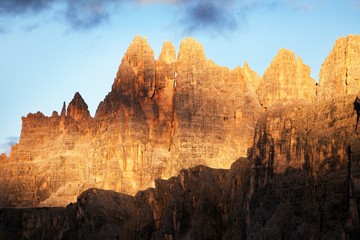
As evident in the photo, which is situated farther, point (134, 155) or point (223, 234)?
point (134, 155)

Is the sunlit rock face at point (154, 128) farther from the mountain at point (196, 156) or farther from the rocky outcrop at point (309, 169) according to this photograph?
the rocky outcrop at point (309, 169)

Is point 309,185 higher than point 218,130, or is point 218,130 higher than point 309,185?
point 218,130

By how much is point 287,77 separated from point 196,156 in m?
16.1

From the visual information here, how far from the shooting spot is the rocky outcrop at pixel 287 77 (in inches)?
5960

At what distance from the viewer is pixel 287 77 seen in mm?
152875

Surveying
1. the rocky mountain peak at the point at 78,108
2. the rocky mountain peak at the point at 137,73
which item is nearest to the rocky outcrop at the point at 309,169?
the rocky mountain peak at the point at 137,73

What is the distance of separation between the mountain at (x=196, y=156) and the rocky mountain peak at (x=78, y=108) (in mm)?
140

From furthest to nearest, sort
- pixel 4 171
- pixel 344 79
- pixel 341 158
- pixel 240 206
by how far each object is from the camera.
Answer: pixel 4 171, pixel 344 79, pixel 240 206, pixel 341 158

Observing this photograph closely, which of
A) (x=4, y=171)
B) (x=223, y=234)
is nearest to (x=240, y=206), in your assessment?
(x=223, y=234)

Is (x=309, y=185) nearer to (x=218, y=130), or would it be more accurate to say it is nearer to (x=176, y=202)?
(x=176, y=202)

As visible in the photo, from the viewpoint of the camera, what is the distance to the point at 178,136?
163625 mm

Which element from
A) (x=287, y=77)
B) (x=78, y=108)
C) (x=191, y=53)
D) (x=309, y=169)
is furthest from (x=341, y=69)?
(x=78, y=108)

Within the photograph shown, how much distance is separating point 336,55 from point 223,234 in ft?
66.7

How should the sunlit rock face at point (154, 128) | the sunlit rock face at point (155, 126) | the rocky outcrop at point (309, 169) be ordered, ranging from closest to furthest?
1. the rocky outcrop at point (309, 169)
2. the sunlit rock face at point (155, 126)
3. the sunlit rock face at point (154, 128)
